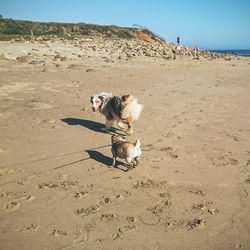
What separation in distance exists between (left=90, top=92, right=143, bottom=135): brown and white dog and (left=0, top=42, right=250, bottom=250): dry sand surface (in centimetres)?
34

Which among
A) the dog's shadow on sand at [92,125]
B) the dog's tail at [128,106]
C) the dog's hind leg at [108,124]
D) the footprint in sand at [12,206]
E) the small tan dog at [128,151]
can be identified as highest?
the dog's tail at [128,106]

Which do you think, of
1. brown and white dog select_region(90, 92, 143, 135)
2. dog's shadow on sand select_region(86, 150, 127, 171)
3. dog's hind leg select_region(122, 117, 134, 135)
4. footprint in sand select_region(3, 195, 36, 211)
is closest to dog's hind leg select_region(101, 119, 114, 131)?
brown and white dog select_region(90, 92, 143, 135)

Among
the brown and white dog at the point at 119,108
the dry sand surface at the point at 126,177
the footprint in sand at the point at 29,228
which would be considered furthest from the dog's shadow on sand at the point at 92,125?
the footprint in sand at the point at 29,228

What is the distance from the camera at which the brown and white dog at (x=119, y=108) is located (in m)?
9.05

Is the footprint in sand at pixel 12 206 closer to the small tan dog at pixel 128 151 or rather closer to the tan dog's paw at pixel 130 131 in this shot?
the small tan dog at pixel 128 151

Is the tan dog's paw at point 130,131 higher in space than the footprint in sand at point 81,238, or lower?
higher

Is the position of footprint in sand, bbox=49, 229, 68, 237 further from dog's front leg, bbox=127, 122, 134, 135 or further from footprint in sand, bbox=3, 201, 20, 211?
dog's front leg, bbox=127, 122, 134, 135

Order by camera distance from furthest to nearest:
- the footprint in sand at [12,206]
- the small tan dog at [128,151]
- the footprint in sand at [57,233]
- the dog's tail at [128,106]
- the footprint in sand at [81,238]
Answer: the dog's tail at [128,106] → the small tan dog at [128,151] → the footprint in sand at [12,206] → the footprint in sand at [57,233] → the footprint in sand at [81,238]

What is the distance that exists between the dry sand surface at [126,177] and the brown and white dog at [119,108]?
0.34 m

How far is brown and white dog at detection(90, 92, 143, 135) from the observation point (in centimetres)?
905

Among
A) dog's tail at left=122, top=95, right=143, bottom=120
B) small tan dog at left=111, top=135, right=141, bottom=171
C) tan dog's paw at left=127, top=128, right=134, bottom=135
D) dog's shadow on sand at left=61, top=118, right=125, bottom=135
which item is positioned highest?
dog's tail at left=122, top=95, right=143, bottom=120

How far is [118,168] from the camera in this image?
22.8 ft

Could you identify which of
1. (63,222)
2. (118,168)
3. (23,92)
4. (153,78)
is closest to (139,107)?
(118,168)

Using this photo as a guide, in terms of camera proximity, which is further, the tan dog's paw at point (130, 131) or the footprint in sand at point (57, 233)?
the tan dog's paw at point (130, 131)
